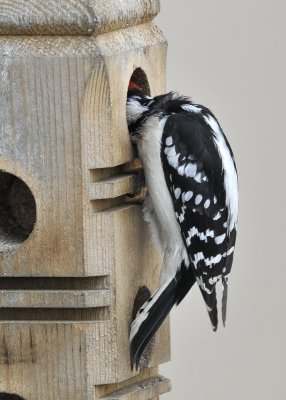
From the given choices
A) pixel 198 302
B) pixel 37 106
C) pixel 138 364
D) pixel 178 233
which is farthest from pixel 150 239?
pixel 198 302

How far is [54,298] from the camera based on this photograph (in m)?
4.10

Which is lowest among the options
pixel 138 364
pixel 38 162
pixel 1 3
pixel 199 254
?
pixel 138 364

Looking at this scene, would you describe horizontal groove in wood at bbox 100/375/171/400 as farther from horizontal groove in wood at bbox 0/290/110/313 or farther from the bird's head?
the bird's head

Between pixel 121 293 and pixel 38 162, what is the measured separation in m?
0.46

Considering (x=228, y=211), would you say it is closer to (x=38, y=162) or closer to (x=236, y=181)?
(x=236, y=181)

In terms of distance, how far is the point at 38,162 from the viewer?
4.03 meters

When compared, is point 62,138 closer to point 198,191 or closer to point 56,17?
point 56,17

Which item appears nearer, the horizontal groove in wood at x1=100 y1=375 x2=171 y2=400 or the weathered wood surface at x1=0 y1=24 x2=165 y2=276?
the weathered wood surface at x1=0 y1=24 x2=165 y2=276

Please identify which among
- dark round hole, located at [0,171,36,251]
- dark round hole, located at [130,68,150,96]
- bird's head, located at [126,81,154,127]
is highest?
dark round hole, located at [130,68,150,96]

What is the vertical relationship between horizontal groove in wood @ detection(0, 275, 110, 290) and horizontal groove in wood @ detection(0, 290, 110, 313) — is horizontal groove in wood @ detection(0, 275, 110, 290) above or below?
above

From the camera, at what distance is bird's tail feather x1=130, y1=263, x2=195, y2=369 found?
4273 mm

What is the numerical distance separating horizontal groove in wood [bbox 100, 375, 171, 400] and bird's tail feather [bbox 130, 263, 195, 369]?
9cm

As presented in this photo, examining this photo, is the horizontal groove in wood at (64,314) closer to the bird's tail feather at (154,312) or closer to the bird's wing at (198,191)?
the bird's tail feather at (154,312)

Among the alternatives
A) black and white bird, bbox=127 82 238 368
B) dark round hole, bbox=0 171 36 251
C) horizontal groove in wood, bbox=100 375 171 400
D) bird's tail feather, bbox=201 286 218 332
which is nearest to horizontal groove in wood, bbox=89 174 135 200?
black and white bird, bbox=127 82 238 368
